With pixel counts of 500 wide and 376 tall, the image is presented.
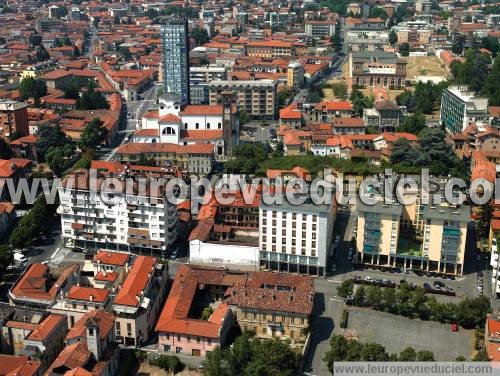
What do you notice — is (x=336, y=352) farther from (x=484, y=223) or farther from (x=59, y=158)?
(x=59, y=158)

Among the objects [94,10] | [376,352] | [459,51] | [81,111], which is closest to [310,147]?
[81,111]

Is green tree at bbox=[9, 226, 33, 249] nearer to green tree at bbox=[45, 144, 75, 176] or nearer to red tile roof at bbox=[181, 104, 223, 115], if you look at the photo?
green tree at bbox=[45, 144, 75, 176]

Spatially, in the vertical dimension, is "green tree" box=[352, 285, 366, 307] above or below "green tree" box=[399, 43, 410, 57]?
below

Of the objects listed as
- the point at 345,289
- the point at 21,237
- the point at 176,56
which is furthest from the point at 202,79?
the point at 345,289

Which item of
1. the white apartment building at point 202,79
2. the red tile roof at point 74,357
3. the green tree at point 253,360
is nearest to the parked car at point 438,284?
the green tree at point 253,360

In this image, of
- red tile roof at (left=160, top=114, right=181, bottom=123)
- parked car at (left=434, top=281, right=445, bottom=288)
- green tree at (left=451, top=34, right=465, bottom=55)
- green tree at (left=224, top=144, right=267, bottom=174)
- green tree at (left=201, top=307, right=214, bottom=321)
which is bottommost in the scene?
green tree at (left=201, top=307, right=214, bottom=321)

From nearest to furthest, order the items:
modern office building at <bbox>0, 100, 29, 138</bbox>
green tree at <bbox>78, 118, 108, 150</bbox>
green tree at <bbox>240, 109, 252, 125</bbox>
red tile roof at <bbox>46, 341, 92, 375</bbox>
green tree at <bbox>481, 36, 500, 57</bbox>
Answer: red tile roof at <bbox>46, 341, 92, 375</bbox> → green tree at <bbox>78, 118, 108, 150</bbox> → modern office building at <bbox>0, 100, 29, 138</bbox> → green tree at <bbox>240, 109, 252, 125</bbox> → green tree at <bbox>481, 36, 500, 57</bbox>

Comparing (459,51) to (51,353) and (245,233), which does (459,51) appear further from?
(51,353)

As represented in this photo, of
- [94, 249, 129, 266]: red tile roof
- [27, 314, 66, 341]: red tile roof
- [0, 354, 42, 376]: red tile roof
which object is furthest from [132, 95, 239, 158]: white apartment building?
[0, 354, 42, 376]: red tile roof
